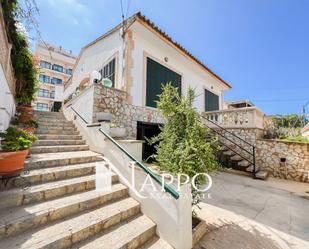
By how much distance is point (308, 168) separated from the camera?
6.03 metres

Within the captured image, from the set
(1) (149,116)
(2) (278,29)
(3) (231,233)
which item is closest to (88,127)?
(1) (149,116)

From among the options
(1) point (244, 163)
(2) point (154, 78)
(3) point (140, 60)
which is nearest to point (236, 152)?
(1) point (244, 163)

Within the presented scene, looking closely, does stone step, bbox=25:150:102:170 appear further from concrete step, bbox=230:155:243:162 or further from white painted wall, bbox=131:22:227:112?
concrete step, bbox=230:155:243:162

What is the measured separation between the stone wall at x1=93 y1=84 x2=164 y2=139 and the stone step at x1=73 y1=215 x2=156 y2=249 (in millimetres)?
3170

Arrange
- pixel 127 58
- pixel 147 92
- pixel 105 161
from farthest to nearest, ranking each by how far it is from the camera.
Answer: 1. pixel 147 92
2. pixel 127 58
3. pixel 105 161

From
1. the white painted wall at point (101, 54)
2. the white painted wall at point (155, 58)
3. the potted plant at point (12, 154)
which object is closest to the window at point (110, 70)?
the white painted wall at point (101, 54)

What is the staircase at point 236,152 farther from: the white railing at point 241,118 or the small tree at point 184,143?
the small tree at point 184,143

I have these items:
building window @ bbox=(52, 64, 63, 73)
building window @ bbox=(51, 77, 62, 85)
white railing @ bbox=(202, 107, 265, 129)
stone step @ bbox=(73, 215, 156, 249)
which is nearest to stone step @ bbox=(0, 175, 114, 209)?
stone step @ bbox=(73, 215, 156, 249)

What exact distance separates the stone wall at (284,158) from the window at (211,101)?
442cm

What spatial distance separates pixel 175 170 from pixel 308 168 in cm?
664

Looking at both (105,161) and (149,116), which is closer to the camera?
(105,161)

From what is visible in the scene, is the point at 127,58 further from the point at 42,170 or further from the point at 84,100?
the point at 42,170

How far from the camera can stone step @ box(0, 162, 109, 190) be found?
2.44 meters

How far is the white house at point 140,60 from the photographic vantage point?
19.4ft
